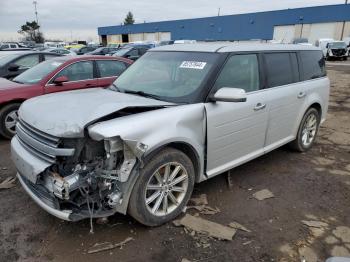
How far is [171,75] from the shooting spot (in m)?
3.94

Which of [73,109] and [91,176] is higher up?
[73,109]

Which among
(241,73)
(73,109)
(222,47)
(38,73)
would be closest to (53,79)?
(38,73)

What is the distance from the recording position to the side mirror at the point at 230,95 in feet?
11.1

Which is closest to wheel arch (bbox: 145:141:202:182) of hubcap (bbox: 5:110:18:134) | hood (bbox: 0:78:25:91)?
hubcap (bbox: 5:110:18:134)

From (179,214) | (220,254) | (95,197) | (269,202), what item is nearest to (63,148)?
(95,197)

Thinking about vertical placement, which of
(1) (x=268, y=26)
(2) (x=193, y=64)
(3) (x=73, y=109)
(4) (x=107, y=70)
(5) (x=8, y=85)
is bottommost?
(5) (x=8, y=85)

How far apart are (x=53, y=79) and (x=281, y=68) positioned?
14.4 ft

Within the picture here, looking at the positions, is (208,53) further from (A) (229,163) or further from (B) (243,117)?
(A) (229,163)

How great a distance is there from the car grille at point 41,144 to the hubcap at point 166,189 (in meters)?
0.88

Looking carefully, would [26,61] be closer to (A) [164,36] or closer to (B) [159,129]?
(B) [159,129]

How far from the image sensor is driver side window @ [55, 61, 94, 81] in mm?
6848

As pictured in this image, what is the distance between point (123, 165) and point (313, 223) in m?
2.16

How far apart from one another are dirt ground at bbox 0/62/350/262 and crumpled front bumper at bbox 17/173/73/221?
417 millimetres


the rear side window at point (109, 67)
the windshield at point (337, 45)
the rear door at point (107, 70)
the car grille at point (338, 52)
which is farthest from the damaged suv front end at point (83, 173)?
the windshield at point (337, 45)
